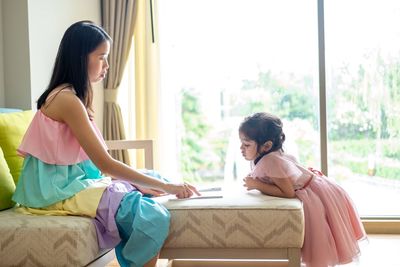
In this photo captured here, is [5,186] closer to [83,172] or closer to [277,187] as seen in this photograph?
[83,172]

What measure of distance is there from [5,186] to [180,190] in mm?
693

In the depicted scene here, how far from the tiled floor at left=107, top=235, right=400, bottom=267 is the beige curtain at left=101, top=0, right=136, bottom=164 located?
106 centimetres

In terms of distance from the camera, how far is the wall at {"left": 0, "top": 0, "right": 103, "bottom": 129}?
9.78ft

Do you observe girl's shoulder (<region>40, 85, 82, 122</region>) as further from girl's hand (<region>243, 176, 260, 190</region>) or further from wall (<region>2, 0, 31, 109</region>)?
wall (<region>2, 0, 31, 109</region>)

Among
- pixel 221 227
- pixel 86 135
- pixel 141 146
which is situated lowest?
pixel 221 227

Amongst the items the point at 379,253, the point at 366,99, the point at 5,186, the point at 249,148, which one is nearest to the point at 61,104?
the point at 5,186

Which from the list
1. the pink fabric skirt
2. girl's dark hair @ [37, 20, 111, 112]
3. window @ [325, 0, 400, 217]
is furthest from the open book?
window @ [325, 0, 400, 217]

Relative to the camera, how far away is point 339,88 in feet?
12.8

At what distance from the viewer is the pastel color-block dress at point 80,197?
195cm

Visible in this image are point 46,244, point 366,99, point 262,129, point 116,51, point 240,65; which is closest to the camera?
point 46,244

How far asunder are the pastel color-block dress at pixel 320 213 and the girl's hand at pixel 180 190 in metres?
0.33

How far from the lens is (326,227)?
7.56 feet

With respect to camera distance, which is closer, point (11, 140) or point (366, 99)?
point (11, 140)

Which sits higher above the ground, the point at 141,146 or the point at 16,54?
the point at 16,54
